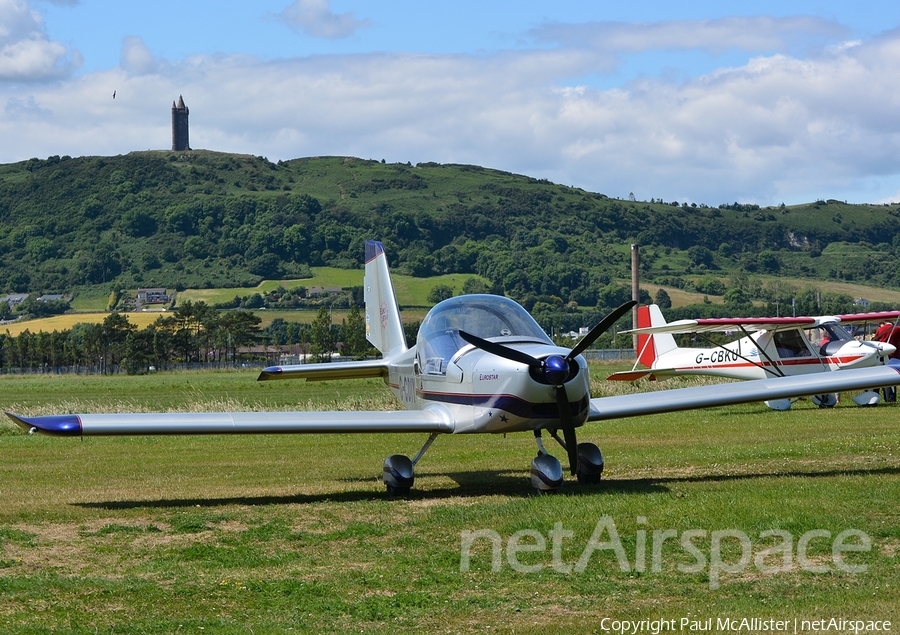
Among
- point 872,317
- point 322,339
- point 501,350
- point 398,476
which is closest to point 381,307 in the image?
point 398,476

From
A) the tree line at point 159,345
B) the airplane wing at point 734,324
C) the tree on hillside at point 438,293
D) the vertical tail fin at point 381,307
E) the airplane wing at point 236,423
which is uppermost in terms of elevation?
the tree on hillside at point 438,293

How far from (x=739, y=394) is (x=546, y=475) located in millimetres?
3147

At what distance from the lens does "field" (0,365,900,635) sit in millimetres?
7250

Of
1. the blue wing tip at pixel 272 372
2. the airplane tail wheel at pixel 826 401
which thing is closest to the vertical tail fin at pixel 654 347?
the airplane tail wheel at pixel 826 401

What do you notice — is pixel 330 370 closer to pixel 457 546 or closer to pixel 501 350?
pixel 501 350

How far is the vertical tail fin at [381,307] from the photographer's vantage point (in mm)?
17719

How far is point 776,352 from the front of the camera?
105 ft

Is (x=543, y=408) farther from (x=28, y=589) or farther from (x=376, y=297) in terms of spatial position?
(x=376, y=297)

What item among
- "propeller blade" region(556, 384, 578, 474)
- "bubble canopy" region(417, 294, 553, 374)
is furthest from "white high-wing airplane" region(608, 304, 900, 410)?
"propeller blade" region(556, 384, 578, 474)

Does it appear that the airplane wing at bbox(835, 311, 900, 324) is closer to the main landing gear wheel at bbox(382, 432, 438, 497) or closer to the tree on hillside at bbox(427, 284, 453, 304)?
the main landing gear wheel at bbox(382, 432, 438, 497)

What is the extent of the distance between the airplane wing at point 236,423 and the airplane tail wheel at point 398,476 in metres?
0.43

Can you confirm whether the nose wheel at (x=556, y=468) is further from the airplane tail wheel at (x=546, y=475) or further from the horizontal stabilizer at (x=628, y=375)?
the horizontal stabilizer at (x=628, y=375)

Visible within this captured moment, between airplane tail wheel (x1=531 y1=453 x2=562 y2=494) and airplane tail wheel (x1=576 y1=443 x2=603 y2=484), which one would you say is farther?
airplane tail wheel (x1=576 y1=443 x2=603 y2=484)

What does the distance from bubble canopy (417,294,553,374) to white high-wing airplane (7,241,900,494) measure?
0.05 ft
